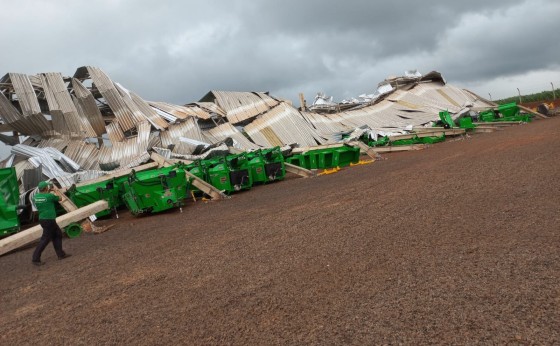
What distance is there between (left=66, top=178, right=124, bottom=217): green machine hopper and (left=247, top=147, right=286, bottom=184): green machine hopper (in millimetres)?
4578

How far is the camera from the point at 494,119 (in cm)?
2938

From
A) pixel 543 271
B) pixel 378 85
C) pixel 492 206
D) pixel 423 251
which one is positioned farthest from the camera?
pixel 378 85

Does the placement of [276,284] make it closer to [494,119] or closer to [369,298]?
[369,298]

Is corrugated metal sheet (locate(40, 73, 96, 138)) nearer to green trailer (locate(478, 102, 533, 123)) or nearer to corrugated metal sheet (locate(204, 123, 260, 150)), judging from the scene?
corrugated metal sheet (locate(204, 123, 260, 150))

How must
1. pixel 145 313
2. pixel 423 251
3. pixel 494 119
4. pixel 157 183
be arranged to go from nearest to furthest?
pixel 145 313
pixel 423 251
pixel 157 183
pixel 494 119

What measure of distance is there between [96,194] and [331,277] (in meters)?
10.3

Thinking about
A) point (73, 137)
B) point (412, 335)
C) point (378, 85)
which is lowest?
point (412, 335)

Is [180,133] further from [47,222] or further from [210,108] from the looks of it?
[47,222]

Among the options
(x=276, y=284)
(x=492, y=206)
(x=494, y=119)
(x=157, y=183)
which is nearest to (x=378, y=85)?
(x=494, y=119)

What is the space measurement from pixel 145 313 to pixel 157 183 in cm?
746

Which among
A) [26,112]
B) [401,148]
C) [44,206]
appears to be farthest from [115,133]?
[401,148]

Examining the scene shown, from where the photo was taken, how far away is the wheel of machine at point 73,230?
1015cm

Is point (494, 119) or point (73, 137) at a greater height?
point (73, 137)

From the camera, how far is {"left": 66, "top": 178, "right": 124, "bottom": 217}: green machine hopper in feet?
41.0
